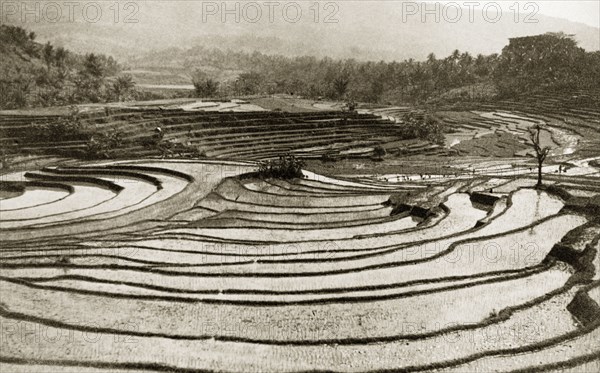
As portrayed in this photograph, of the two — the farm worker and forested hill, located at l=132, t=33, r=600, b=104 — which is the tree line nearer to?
forested hill, located at l=132, t=33, r=600, b=104

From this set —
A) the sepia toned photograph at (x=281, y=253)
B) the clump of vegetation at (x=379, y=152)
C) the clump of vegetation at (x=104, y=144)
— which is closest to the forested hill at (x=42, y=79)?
the sepia toned photograph at (x=281, y=253)

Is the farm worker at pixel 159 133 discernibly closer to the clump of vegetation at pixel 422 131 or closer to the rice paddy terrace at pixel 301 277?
the rice paddy terrace at pixel 301 277

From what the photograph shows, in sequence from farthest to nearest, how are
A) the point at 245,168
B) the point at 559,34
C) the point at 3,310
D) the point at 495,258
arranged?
the point at 559,34 < the point at 245,168 < the point at 495,258 < the point at 3,310

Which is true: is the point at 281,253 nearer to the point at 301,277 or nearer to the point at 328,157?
the point at 301,277

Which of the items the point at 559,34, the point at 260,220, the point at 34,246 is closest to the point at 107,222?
the point at 34,246

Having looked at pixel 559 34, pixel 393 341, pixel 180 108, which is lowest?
pixel 393 341

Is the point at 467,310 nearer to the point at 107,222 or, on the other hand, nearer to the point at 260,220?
the point at 260,220

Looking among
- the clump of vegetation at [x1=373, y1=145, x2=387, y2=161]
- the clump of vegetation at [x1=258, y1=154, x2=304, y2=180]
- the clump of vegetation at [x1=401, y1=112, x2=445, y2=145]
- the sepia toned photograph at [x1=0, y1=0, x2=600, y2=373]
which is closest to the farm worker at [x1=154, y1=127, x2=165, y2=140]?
the sepia toned photograph at [x1=0, y1=0, x2=600, y2=373]

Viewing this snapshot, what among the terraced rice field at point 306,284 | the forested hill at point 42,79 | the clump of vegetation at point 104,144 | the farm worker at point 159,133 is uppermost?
the forested hill at point 42,79
